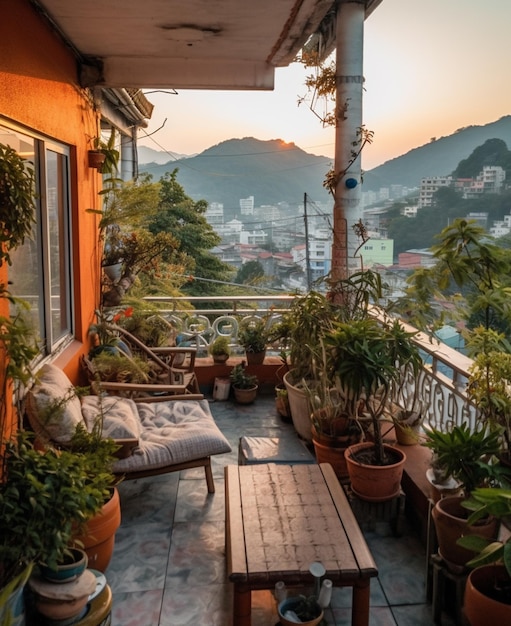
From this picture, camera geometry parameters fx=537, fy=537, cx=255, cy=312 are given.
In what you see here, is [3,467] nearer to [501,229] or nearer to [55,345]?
[55,345]

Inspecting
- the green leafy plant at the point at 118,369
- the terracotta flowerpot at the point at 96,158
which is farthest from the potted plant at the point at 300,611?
the terracotta flowerpot at the point at 96,158

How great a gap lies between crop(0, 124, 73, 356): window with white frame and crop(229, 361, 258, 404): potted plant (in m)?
1.75

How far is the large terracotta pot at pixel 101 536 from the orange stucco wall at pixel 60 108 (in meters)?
1.38

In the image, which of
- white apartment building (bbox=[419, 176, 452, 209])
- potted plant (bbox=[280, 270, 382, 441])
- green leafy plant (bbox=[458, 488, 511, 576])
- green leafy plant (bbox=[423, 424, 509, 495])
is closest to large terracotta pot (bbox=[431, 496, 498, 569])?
green leafy plant (bbox=[423, 424, 509, 495])

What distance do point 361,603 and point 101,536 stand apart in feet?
3.91

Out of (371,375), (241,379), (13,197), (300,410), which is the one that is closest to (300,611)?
(371,375)

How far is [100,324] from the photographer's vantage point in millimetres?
4703

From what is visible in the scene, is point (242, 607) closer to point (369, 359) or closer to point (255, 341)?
point (369, 359)

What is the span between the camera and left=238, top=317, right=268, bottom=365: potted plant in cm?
556

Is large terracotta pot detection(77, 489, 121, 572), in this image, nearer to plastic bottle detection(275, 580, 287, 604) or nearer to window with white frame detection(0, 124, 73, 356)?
plastic bottle detection(275, 580, 287, 604)

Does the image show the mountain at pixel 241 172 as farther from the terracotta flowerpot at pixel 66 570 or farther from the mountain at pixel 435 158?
the terracotta flowerpot at pixel 66 570

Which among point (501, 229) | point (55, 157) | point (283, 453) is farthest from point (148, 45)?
point (283, 453)

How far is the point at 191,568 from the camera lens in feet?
8.93

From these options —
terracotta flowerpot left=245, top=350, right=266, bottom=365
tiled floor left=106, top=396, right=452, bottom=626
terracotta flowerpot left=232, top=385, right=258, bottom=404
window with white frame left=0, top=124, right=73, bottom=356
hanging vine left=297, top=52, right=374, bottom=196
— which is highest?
hanging vine left=297, top=52, right=374, bottom=196
